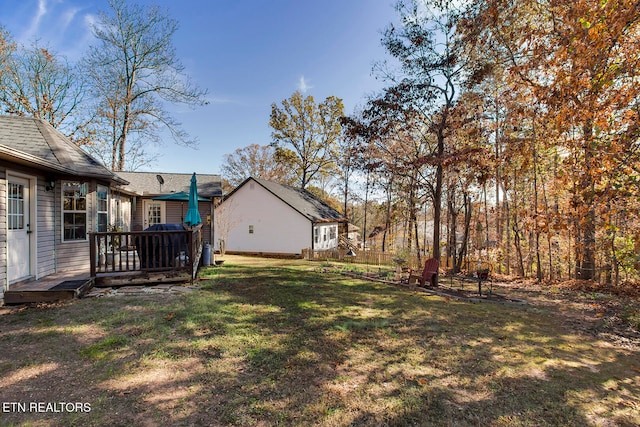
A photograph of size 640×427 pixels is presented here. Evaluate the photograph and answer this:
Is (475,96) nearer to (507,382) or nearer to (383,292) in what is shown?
(383,292)

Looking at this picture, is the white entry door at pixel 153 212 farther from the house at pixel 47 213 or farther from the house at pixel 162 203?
the house at pixel 47 213

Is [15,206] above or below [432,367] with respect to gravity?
above

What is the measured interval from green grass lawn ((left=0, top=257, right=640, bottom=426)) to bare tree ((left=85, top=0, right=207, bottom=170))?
17434 mm

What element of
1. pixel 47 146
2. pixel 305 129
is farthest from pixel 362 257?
pixel 305 129

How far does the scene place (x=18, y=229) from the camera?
5934 mm

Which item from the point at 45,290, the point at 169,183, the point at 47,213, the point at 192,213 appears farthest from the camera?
the point at 169,183

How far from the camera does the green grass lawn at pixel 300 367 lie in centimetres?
267

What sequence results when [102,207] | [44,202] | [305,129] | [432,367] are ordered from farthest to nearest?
[305,129]
[102,207]
[44,202]
[432,367]

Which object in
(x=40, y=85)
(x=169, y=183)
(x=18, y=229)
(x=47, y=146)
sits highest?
(x=40, y=85)

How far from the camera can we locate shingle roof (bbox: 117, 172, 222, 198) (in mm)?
17000

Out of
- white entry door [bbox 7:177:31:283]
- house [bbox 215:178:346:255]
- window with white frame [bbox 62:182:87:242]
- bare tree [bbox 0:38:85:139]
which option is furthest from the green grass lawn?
bare tree [bbox 0:38:85:139]

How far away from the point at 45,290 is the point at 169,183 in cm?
1400

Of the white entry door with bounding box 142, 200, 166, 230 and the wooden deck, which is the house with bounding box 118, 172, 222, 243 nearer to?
the white entry door with bounding box 142, 200, 166, 230

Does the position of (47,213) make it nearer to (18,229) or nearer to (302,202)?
(18,229)
